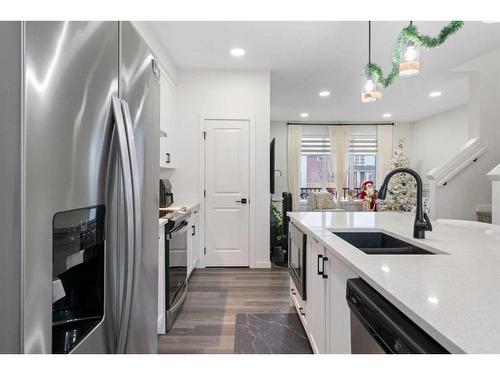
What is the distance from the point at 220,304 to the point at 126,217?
2.26 metres

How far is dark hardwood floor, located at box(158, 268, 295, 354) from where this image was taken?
82.7 inches

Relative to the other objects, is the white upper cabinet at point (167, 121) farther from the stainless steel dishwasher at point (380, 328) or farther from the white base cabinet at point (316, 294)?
the stainless steel dishwasher at point (380, 328)

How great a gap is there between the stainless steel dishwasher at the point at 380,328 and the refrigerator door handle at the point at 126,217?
0.66m

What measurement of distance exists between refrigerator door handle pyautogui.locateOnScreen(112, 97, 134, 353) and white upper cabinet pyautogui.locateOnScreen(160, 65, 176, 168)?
2393mm

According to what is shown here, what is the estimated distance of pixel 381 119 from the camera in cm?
752

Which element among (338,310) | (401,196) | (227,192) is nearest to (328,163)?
(401,196)

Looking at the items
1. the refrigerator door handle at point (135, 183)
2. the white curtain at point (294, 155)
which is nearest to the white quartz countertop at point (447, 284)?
the refrigerator door handle at point (135, 183)

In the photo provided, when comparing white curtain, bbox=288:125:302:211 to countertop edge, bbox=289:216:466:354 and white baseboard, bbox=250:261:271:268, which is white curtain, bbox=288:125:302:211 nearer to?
white baseboard, bbox=250:261:271:268

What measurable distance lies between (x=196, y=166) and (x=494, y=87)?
3.76 m

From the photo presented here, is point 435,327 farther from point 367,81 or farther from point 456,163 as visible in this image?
point 456,163

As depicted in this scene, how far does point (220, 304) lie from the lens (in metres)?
2.78

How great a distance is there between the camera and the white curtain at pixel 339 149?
25.5ft

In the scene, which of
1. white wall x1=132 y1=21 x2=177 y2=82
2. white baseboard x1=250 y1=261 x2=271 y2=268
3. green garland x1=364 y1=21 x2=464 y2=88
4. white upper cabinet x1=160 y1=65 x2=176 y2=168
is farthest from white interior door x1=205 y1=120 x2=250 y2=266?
green garland x1=364 y1=21 x2=464 y2=88
